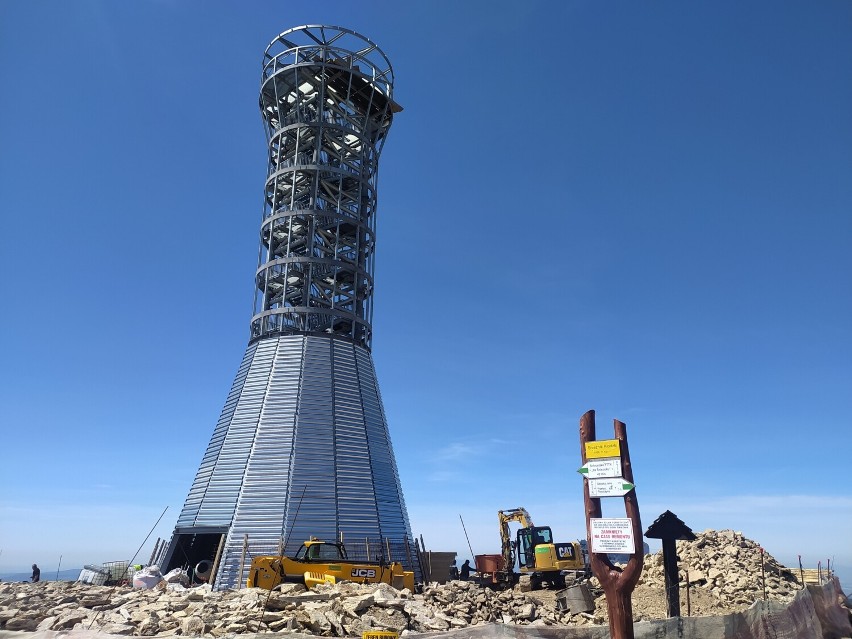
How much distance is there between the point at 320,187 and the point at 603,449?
34.1m

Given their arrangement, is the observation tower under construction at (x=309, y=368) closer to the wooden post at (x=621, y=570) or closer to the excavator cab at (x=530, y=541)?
the excavator cab at (x=530, y=541)

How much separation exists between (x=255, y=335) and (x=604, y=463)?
99.4 ft

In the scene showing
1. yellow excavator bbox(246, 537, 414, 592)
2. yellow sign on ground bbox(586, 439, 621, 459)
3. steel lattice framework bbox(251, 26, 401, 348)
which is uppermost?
steel lattice framework bbox(251, 26, 401, 348)

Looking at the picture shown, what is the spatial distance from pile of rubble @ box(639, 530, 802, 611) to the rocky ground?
0.11m

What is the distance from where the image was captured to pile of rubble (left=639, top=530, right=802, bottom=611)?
83.1 ft

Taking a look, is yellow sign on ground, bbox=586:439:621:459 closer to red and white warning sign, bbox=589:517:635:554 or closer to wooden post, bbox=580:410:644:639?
wooden post, bbox=580:410:644:639

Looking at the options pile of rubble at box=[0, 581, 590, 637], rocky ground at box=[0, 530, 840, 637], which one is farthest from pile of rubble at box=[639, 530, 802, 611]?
pile of rubble at box=[0, 581, 590, 637]

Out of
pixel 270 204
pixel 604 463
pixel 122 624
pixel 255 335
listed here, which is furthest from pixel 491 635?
pixel 270 204

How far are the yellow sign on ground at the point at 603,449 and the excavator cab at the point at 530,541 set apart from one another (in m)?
20.8

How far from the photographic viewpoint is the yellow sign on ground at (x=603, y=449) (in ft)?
38.3

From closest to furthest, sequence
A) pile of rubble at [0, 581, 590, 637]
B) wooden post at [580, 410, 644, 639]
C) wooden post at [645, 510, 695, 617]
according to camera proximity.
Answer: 1. wooden post at [580, 410, 644, 639]
2. pile of rubble at [0, 581, 590, 637]
3. wooden post at [645, 510, 695, 617]

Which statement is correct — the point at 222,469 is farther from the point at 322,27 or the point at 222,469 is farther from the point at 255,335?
the point at 322,27

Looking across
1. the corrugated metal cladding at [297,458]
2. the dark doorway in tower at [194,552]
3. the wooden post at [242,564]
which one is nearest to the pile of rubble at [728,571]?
the corrugated metal cladding at [297,458]

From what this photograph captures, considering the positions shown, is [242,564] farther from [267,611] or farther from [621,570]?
[621,570]
